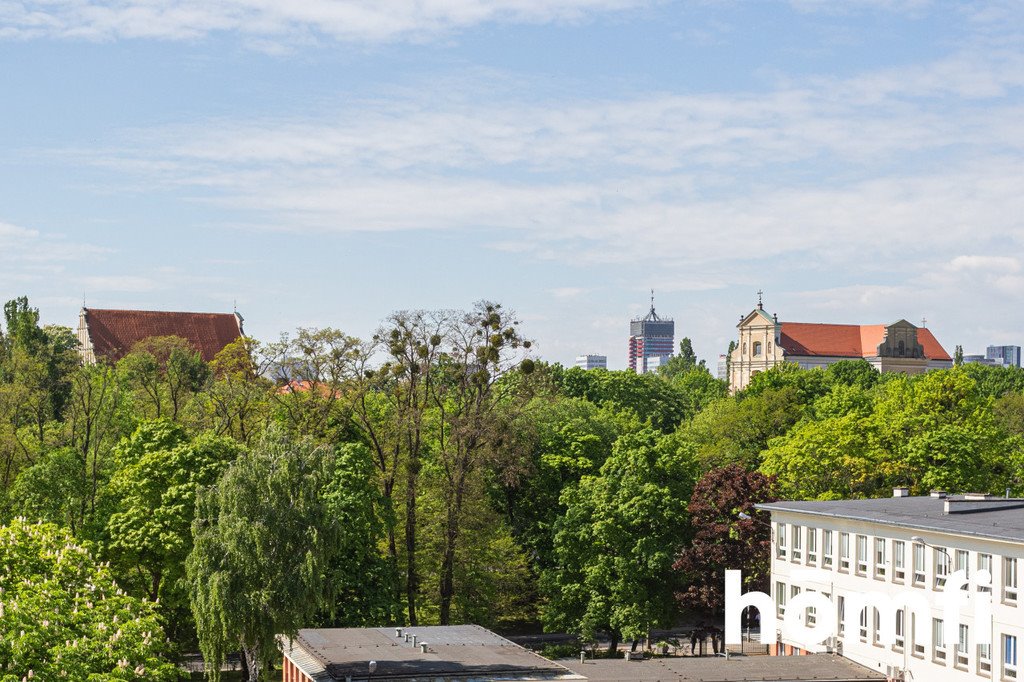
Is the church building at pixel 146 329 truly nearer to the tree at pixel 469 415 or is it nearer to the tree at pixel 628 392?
the tree at pixel 628 392

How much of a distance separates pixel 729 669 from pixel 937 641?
7965 millimetres

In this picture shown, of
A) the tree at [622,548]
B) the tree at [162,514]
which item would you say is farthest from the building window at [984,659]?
the tree at [162,514]

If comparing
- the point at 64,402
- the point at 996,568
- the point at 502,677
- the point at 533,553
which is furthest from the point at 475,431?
the point at 64,402

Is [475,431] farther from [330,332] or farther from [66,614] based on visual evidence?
[66,614]

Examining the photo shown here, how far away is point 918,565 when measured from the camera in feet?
164

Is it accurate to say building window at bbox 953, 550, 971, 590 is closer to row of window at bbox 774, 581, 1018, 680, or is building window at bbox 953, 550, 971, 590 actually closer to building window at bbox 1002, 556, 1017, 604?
building window at bbox 1002, 556, 1017, 604

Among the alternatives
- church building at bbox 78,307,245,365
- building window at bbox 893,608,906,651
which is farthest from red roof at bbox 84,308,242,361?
Answer: building window at bbox 893,608,906,651

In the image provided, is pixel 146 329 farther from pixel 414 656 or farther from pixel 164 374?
pixel 414 656

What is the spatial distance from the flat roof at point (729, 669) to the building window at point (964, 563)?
19.8ft

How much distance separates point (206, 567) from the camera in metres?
48.2

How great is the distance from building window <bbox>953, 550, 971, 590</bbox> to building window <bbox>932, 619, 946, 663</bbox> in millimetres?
2234

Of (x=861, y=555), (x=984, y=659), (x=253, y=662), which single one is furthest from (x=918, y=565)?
(x=253, y=662)

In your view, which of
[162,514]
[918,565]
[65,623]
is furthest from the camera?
[162,514]

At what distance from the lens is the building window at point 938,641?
48.1 m
